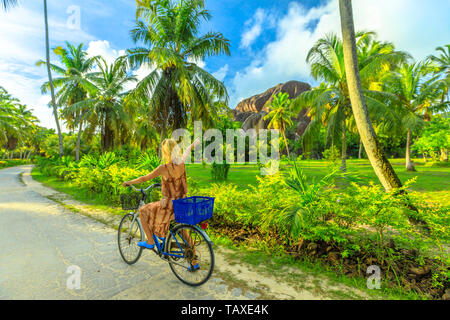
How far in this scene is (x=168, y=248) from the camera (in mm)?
2852

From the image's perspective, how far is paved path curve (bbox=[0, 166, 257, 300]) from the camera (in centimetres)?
254

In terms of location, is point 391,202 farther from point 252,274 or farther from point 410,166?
point 410,166

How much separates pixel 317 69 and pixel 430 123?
18.0 metres

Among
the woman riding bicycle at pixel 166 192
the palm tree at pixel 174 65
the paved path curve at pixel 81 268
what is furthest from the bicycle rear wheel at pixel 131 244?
the palm tree at pixel 174 65

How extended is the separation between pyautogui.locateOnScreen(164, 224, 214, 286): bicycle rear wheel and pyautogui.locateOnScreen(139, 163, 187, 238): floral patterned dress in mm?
185

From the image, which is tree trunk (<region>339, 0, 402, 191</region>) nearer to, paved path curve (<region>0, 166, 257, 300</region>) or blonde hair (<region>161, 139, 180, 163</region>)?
paved path curve (<region>0, 166, 257, 300</region>)

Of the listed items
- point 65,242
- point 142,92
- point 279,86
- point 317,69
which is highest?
point 279,86

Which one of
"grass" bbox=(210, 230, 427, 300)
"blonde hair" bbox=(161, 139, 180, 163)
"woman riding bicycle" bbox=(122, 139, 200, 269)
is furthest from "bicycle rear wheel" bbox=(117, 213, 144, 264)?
"grass" bbox=(210, 230, 427, 300)

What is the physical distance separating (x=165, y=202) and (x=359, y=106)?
13.4ft

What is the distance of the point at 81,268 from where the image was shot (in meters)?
3.12

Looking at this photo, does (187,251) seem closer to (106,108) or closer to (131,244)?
(131,244)

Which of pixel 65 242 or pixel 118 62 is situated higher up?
pixel 118 62

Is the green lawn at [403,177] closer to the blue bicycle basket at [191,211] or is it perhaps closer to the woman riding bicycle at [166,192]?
the blue bicycle basket at [191,211]

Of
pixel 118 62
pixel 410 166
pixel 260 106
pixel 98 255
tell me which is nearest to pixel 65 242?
pixel 98 255
